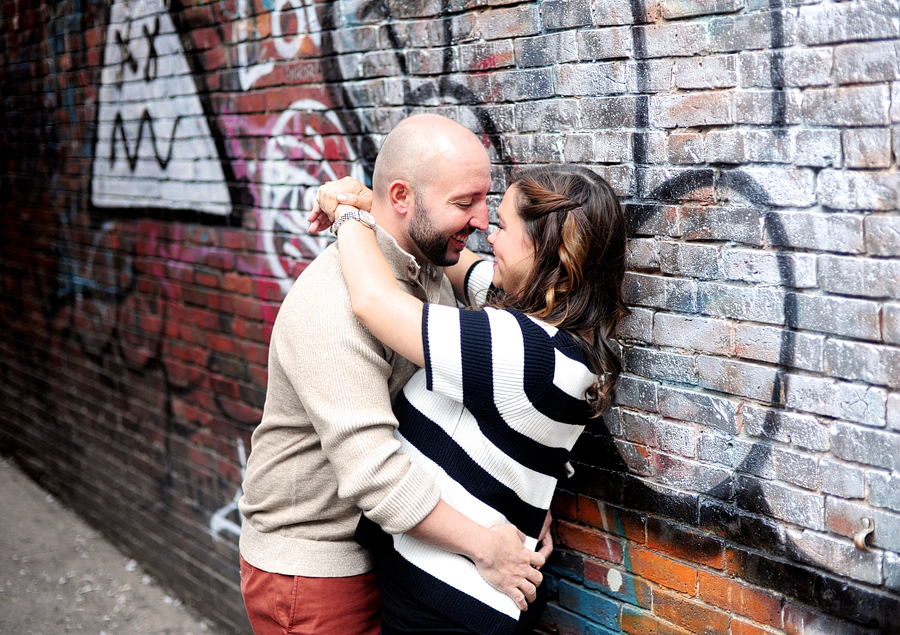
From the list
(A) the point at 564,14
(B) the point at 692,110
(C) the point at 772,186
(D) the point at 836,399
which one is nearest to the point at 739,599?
(D) the point at 836,399

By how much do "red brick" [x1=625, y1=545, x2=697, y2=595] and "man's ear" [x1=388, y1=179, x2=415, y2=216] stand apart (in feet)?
3.96

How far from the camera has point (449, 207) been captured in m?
2.05

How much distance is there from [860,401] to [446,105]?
1.54 meters

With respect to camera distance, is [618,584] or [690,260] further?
[618,584]

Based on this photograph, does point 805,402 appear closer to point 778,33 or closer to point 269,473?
point 778,33

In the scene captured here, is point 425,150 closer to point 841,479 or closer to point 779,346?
point 779,346

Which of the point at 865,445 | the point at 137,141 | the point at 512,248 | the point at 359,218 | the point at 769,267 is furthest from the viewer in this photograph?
the point at 137,141

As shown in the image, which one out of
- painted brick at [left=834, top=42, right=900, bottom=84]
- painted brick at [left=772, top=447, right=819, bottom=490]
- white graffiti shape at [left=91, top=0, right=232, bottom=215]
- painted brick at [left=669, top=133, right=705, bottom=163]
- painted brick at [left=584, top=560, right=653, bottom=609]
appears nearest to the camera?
painted brick at [left=834, top=42, right=900, bottom=84]

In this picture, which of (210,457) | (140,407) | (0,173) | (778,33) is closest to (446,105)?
(778,33)

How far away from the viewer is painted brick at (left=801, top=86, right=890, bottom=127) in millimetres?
1635

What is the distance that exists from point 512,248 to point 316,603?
1.15 metres

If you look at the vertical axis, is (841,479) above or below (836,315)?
below

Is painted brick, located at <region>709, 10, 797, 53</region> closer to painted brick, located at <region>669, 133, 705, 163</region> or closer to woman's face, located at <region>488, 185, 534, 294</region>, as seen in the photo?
painted brick, located at <region>669, 133, 705, 163</region>

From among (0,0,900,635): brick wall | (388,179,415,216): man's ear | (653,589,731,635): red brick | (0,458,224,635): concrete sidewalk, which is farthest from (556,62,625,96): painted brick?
(0,458,224,635): concrete sidewalk
